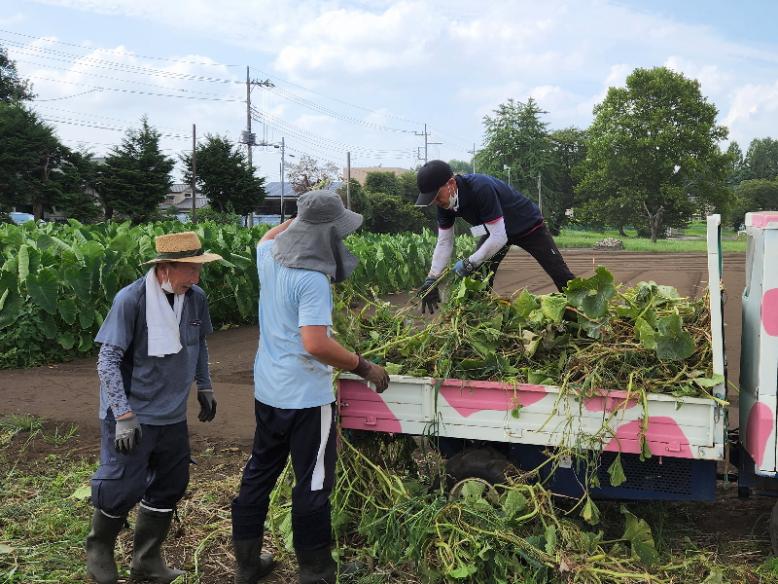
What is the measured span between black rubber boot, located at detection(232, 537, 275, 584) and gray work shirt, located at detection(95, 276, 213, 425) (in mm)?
724

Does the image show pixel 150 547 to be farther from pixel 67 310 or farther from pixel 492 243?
pixel 67 310

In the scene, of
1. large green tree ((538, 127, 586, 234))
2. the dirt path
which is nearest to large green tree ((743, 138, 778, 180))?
large green tree ((538, 127, 586, 234))

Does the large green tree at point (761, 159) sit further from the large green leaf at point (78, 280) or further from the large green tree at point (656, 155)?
the large green leaf at point (78, 280)

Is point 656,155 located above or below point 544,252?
above

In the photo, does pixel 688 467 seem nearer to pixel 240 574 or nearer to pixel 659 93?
pixel 240 574

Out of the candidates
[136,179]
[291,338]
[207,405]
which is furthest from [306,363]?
[136,179]

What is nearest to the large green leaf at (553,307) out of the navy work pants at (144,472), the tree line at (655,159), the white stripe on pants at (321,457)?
the white stripe on pants at (321,457)

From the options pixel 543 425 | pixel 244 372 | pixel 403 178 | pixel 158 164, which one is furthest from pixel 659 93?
pixel 543 425

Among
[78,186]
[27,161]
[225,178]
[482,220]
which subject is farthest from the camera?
[225,178]

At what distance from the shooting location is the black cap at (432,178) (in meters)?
4.94

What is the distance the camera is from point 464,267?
4855 millimetres

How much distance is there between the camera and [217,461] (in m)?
6.04

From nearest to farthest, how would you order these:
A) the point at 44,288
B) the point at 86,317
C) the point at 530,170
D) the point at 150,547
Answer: the point at 150,547, the point at 44,288, the point at 86,317, the point at 530,170

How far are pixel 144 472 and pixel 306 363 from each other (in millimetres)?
1029
